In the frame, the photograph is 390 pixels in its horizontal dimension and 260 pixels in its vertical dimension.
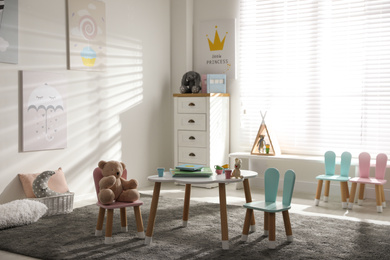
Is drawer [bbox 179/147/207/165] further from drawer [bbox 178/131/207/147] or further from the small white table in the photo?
the small white table

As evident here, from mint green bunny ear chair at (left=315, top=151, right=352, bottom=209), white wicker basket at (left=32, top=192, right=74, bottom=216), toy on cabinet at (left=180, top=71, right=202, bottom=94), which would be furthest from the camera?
toy on cabinet at (left=180, top=71, right=202, bottom=94)

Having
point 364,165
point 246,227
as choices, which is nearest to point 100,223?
point 246,227

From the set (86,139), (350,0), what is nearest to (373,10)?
(350,0)

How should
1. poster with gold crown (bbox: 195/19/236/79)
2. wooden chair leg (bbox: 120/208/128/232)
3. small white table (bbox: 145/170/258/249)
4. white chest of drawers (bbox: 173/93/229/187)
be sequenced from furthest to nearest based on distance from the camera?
1. poster with gold crown (bbox: 195/19/236/79)
2. white chest of drawers (bbox: 173/93/229/187)
3. wooden chair leg (bbox: 120/208/128/232)
4. small white table (bbox: 145/170/258/249)

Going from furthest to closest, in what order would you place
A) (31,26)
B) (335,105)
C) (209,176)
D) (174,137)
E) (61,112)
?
(174,137)
(335,105)
(61,112)
(31,26)
(209,176)

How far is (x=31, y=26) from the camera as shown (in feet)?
14.5

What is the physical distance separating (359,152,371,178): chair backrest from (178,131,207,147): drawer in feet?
6.09

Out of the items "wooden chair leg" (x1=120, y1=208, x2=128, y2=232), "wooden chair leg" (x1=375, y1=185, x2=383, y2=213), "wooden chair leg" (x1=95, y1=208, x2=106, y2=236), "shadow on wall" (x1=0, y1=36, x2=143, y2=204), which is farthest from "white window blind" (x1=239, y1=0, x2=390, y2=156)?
"wooden chair leg" (x1=95, y1=208, x2=106, y2=236)

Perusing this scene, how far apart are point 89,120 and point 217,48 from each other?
207 cm

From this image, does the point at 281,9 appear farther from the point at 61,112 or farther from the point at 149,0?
the point at 61,112

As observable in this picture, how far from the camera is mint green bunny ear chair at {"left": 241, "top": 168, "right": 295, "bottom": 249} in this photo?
10.7 ft

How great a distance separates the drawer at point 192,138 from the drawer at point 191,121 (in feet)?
0.21

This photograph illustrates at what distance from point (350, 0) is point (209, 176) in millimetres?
3052

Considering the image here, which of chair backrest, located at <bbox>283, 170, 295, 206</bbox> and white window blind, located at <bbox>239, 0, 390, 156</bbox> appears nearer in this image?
chair backrest, located at <bbox>283, 170, 295, 206</bbox>
